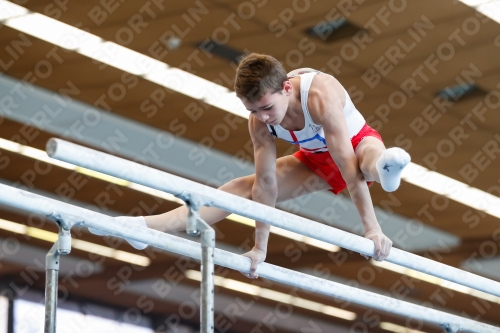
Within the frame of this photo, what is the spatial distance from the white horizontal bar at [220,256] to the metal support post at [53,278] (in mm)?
78

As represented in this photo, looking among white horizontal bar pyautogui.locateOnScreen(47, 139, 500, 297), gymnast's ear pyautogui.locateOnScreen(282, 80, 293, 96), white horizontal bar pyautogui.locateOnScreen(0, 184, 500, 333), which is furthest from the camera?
gymnast's ear pyautogui.locateOnScreen(282, 80, 293, 96)

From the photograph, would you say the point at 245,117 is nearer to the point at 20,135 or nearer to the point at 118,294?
the point at 20,135

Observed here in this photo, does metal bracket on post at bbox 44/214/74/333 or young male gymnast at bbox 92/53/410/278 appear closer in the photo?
metal bracket on post at bbox 44/214/74/333

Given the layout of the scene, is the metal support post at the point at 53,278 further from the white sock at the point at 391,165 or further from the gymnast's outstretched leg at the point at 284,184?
the white sock at the point at 391,165

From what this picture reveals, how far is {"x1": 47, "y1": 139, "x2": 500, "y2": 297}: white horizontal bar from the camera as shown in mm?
2305

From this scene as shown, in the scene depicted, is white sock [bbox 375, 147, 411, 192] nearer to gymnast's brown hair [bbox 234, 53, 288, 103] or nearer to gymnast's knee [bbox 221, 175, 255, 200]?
gymnast's brown hair [bbox 234, 53, 288, 103]

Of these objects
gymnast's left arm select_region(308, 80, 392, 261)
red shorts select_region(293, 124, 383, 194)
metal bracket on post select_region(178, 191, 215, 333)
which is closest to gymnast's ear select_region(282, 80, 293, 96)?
gymnast's left arm select_region(308, 80, 392, 261)

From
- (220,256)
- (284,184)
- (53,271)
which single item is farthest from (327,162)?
(53,271)

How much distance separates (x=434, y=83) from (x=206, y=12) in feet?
8.53

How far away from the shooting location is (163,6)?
6926 millimetres

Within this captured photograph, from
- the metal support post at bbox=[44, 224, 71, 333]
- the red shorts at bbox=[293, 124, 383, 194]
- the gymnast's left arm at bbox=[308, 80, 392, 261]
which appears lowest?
the metal support post at bbox=[44, 224, 71, 333]

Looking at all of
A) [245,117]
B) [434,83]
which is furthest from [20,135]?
[434,83]

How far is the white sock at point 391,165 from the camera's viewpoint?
3.40 meters

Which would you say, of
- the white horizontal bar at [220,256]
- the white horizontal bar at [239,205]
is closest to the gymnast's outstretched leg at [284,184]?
the white horizontal bar at [220,256]
